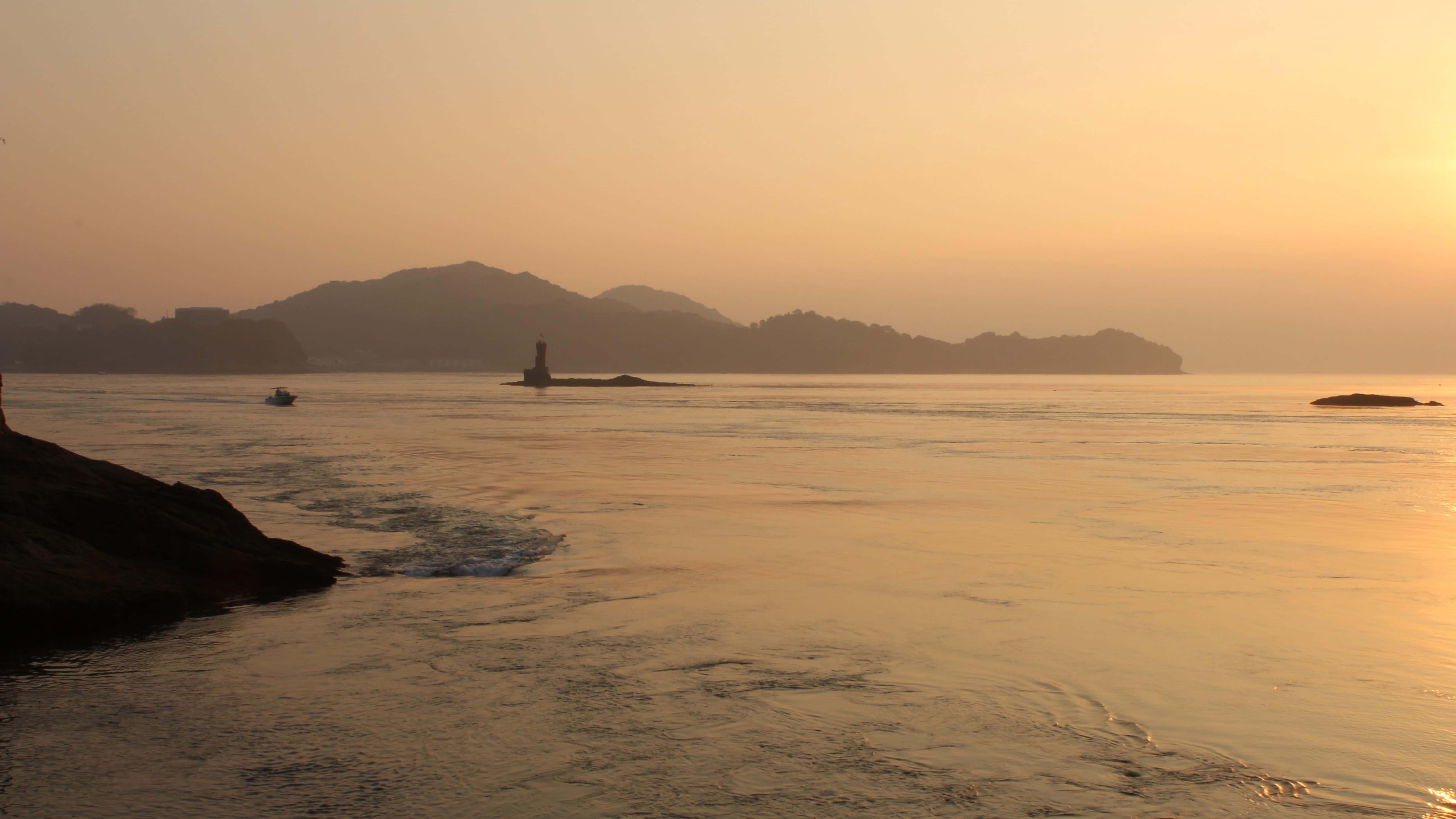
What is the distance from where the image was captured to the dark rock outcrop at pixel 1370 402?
231ft

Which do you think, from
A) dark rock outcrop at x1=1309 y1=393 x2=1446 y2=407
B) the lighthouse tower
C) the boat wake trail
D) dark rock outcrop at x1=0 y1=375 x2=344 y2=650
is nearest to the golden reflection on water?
the boat wake trail

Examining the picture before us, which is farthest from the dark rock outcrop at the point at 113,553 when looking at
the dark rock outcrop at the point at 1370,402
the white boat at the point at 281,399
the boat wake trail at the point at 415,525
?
the dark rock outcrop at the point at 1370,402

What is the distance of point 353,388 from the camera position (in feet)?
371

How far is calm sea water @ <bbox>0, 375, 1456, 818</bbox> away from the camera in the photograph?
542 cm

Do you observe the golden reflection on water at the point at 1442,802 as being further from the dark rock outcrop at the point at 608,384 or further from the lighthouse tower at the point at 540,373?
the dark rock outcrop at the point at 608,384

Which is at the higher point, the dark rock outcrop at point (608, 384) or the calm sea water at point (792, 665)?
the dark rock outcrop at point (608, 384)

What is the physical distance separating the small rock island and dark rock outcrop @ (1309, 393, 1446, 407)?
66.3 metres

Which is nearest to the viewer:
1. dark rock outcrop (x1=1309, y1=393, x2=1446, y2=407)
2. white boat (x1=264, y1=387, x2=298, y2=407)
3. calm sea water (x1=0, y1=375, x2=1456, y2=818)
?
calm sea water (x1=0, y1=375, x2=1456, y2=818)

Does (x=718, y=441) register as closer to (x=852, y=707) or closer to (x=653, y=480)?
(x=653, y=480)

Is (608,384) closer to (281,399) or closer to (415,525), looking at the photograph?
(281,399)

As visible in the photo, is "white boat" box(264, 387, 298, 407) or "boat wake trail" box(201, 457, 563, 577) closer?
"boat wake trail" box(201, 457, 563, 577)

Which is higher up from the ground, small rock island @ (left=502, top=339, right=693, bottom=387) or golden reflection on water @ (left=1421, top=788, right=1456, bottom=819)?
small rock island @ (left=502, top=339, right=693, bottom=387)

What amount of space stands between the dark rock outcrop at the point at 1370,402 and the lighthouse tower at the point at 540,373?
7426 centimetres

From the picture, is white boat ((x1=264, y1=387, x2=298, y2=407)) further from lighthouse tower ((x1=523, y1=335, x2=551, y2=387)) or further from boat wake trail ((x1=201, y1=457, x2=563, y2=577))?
lighthouse tower ((x1=523, y1=335, x2=551, y2=387))
